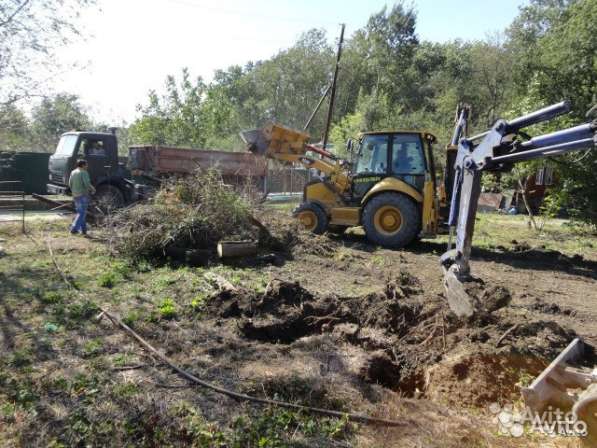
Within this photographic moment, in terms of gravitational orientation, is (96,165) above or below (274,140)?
below

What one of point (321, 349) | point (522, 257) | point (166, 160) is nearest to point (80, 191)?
point (166, 160)

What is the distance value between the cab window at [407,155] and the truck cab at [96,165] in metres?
8.53

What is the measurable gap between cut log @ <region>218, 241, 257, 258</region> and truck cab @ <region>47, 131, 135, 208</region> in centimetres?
673

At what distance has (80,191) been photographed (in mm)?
11055

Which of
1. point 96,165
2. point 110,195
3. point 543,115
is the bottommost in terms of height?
point 110,195

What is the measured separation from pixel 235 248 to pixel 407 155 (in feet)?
14.5

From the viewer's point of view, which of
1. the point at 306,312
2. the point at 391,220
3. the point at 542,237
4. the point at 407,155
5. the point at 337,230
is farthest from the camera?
the point at 542,237

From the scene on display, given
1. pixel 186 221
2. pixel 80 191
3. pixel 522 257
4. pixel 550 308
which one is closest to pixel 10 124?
pixel 80 191

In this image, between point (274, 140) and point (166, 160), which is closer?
point (274, 140)

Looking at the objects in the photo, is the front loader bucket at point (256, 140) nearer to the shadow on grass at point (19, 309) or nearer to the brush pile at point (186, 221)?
the brush pile at point (186, 221)

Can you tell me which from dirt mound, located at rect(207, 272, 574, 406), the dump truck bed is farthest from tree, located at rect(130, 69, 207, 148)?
dirt mound, located at rect(207, 272, 574, 406)

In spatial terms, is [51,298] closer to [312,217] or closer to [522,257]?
[312,217]

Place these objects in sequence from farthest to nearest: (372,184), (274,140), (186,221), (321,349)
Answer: (274,140)
(372,184)
(186,221)
(321,349)

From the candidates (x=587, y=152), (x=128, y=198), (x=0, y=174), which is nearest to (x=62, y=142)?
(x=128, y=198)
